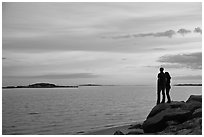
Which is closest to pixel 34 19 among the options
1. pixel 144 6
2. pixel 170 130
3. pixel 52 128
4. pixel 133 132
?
pixel 144 6

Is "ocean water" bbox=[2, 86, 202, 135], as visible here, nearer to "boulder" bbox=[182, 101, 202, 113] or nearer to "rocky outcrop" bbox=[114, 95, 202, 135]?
"rocky outcrop" bbox=[114, 95, 202, 135]

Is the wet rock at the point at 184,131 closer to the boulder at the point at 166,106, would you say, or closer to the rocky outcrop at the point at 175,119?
the rocky outcrop at the point at 175,119

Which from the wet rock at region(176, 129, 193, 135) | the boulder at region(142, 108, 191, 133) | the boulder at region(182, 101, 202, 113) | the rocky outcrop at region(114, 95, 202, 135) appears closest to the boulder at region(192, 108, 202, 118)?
the rocky outcrop at region(114, 95, 202, 135)

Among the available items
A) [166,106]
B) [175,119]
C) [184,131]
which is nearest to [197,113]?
[175,119]

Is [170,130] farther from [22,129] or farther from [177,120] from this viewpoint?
[22,129]

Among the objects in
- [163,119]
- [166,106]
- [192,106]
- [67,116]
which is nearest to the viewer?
[163,119]

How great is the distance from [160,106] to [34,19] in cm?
777

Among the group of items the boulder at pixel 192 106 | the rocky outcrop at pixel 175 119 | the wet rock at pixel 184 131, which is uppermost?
the boulder at pixel 192 106

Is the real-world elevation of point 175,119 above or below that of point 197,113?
below

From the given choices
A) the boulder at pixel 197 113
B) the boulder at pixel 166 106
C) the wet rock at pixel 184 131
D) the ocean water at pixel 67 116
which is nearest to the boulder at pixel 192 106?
the boulder at pixel 166 106

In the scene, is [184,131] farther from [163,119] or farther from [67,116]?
[67,116]

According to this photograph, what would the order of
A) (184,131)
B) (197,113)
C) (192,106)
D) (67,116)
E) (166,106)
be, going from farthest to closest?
(67,116)
(166,106)
(192,106)
(197,113)
(184,131)

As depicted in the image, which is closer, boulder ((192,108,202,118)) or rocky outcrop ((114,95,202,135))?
rocky outcrop ((114,95,202,135))

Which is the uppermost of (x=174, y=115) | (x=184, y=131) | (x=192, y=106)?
(x=192, y=106)
